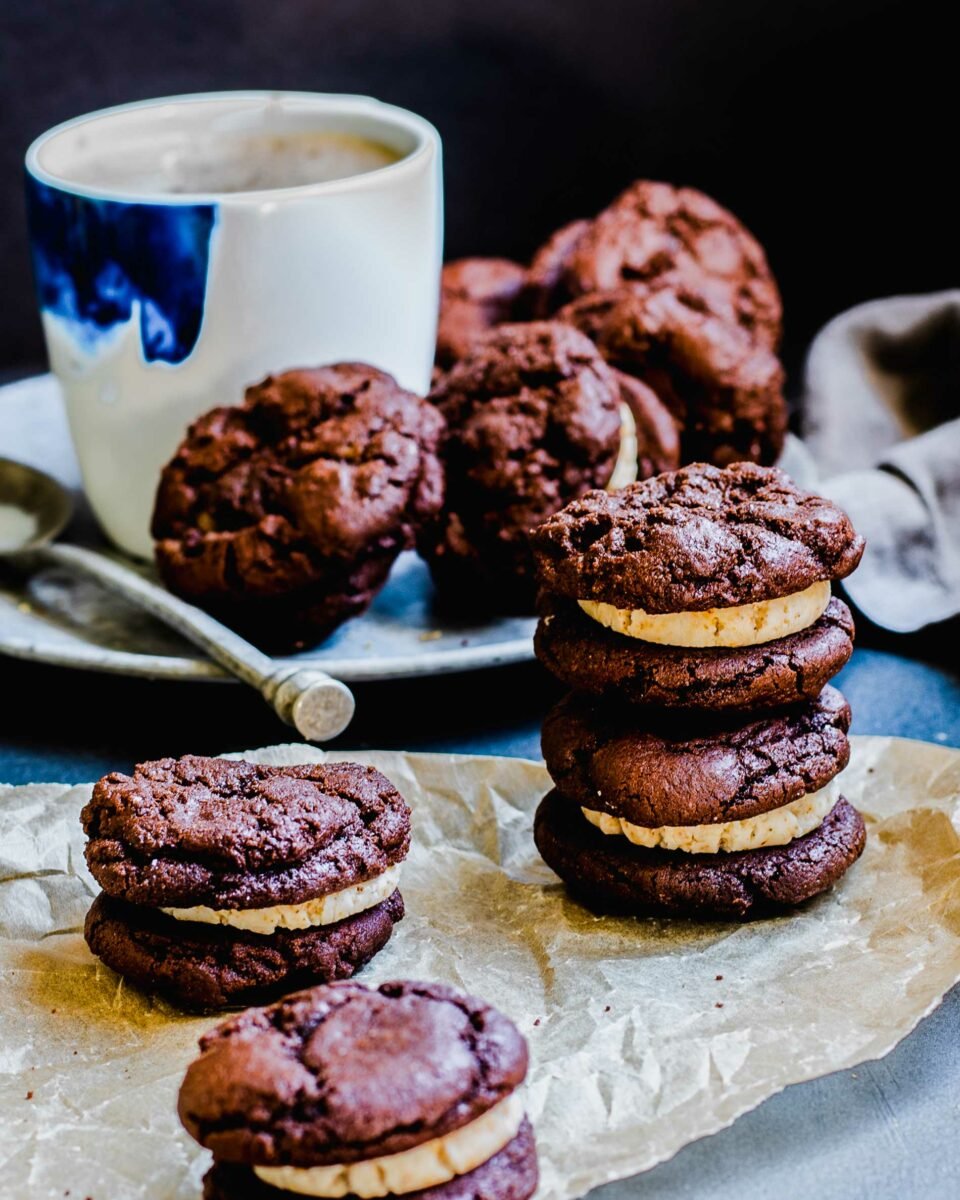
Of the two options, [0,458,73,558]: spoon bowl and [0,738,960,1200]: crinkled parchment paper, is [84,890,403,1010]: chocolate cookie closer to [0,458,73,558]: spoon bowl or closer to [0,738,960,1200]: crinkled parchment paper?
[0,738,960,1200]: crinkled parchment paper

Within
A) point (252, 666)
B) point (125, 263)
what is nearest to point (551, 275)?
point (125, 263)

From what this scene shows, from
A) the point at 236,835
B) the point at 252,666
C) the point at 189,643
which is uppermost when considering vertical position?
the point at 236,835

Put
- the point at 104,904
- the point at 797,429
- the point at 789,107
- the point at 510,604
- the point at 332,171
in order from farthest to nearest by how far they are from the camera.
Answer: the point at 789,107 < the point at 797,429 < the point at 332,171 < the point at 510,604 < the point at 104,904

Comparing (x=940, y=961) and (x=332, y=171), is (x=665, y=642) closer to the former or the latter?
(x=940, y=961)

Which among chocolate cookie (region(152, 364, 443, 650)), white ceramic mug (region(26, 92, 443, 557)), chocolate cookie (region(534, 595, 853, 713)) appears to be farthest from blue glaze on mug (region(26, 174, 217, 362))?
chocolate cookie (region(534, 595, 853, 713))

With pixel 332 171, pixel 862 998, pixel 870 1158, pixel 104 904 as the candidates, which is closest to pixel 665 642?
pixel 862 998

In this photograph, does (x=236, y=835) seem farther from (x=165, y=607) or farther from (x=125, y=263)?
(x=125, y=263)

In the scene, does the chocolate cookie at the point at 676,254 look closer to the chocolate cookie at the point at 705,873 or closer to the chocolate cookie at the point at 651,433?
the chocolate cookie at the point at 651,433
